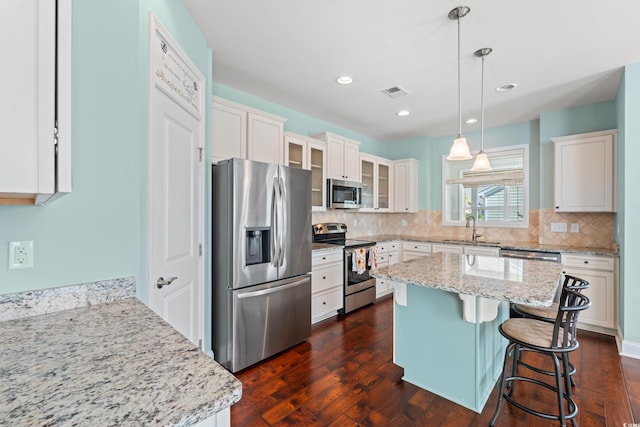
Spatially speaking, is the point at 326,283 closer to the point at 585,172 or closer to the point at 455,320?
the point at 455,320

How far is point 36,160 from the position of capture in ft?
2.95

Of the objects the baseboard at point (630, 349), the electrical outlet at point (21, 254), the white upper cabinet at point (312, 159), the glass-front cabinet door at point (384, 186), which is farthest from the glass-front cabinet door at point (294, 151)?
the baseboard at point (630, 349)

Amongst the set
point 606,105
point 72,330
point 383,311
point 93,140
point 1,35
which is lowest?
point 383,311

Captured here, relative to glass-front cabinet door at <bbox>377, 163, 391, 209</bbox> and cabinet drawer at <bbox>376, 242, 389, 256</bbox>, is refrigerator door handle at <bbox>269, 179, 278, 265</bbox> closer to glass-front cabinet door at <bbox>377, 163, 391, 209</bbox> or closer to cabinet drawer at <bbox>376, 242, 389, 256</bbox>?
cabinet drawer at <bbox>376, 242, 389, 256</bbox>

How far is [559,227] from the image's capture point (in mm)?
3875

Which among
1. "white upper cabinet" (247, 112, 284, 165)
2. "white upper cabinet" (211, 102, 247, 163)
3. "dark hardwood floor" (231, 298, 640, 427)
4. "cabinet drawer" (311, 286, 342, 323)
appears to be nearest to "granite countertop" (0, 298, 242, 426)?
"dark hardwood floor" (231, 298, 640, 427)

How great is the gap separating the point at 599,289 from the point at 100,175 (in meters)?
4.53

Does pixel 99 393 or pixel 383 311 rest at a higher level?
pixel 99 393

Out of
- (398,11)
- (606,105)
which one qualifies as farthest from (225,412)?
(606,105)

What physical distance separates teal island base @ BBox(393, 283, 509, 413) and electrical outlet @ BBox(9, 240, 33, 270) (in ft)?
6.91

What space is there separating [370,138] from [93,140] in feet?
15.2

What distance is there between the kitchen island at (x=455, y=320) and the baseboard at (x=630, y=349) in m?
1.31

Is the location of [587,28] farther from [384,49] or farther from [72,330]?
[72,330]

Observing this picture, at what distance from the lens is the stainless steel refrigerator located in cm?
241
